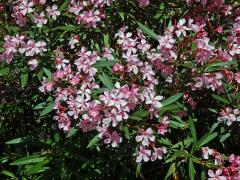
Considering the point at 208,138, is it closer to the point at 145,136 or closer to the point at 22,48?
the point at 145,136

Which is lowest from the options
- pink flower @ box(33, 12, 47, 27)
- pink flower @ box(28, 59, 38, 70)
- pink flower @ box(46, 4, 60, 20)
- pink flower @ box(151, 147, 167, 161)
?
pink flower @ box(151, 147, 167, 161)

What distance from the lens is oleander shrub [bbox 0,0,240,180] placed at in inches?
109

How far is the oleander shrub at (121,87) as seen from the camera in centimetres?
277

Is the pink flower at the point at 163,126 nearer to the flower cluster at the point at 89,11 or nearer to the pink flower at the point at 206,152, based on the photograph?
the pink flower at the point at 206,152

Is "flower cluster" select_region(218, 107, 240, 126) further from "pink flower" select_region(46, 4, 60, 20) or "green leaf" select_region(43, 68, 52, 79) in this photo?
"pink flower" select_region(46, 4, 60, 20)

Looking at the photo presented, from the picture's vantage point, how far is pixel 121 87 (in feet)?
8.45

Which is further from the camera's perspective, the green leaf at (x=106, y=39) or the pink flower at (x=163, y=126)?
the green leaf at (x=106, y=39)

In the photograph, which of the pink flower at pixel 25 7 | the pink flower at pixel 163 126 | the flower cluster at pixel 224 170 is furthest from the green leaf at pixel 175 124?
the pink flower at pixel 25 7

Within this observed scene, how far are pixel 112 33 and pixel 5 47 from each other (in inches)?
31.3

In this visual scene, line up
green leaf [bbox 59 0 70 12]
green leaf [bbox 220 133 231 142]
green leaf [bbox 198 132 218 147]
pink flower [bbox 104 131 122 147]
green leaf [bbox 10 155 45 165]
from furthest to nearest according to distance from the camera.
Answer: green leaf [bbox 59 0 70 12] → green leaf [bbox 10 155 45 165] → green leaf [bbox 220 133 231 142] → green leaf [bbox 198 132 218 147] → pink flower [bbox 104 131 122 147]

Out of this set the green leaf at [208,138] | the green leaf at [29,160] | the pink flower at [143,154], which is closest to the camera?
the pink flower at [143,154]

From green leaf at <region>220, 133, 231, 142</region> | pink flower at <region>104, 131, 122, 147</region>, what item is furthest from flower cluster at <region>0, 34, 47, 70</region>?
green leaf at <region>220, 133, 231, 142</region>

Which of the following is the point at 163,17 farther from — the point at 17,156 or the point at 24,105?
the point at 17,156

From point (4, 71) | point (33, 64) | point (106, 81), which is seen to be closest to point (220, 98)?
point (106, 81)
